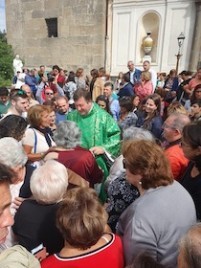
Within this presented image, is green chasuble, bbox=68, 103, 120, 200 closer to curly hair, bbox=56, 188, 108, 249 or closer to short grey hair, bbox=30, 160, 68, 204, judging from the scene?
short grey hair, bbox=30, 160, 68, 204

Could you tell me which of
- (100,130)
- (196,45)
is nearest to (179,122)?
(100,130)

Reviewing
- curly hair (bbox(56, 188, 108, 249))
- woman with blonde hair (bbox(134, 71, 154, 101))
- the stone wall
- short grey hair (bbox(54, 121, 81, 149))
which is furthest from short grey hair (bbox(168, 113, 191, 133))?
the stone wall

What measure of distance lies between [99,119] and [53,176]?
1.70m

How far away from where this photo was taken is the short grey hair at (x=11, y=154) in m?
2.05

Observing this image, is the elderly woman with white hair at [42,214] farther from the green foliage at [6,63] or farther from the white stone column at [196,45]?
the green foliage at [6,63]

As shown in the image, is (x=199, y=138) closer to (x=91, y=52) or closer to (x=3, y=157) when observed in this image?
(x=3, y=157)

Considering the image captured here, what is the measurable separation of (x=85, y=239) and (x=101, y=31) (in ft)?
43.8

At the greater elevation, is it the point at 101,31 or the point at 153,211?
the point at 101,31

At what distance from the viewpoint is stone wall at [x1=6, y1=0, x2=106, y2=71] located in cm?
1364

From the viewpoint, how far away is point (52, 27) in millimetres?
15492

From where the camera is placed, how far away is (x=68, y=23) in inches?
563

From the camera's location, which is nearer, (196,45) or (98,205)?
(98,205)

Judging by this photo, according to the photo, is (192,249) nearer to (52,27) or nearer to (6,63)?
(52,27)

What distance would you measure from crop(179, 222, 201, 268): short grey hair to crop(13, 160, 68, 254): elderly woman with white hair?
938 mm
